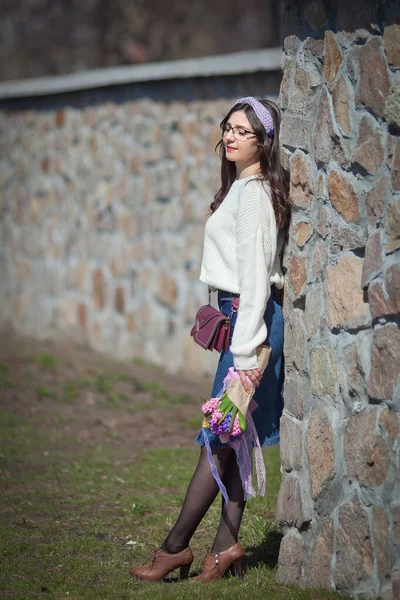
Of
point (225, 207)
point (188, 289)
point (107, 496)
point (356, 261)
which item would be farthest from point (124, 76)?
point (356, 261)

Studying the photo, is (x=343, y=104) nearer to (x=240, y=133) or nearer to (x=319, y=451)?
(x=240, y=133)

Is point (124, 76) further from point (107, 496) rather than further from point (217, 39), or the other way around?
point (217, 39)

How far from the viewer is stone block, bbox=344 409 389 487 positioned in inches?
139

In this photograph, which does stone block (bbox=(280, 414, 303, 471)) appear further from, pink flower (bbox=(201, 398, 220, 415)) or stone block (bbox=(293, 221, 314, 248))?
stone block (bbox=(293, 221, 314, 248))

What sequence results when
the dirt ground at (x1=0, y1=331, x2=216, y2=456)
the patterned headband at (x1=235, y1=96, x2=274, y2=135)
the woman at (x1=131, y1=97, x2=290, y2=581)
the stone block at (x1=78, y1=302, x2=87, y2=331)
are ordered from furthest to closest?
the stone block at (x1=78, y1=302, x2=87, y2=331), the dirt ground at (x1=0, y1=331, x2=216, y2=456), the patterned headband at (x1=235, y1=96, x2=274, y2=135), the woman at (x1=131, y1=97, x2=290, y2=581)

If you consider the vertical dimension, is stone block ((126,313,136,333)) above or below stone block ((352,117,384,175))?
below

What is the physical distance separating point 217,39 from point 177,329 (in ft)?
24.7

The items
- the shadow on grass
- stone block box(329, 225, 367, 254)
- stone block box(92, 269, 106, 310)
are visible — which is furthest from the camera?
stone block box(92, 269, 106, 310)

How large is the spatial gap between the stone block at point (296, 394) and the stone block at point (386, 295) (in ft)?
1.83

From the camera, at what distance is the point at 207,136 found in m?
8.55

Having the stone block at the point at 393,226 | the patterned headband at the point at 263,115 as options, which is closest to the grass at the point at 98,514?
the stone block at the point at 393,226

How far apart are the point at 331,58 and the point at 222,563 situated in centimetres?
201

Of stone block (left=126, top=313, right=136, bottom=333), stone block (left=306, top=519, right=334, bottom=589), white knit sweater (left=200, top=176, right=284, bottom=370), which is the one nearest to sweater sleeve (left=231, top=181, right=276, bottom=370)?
white knit sweater (left=200, top=176, right=284, bottom=370)

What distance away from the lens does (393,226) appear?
3455 millimetres
